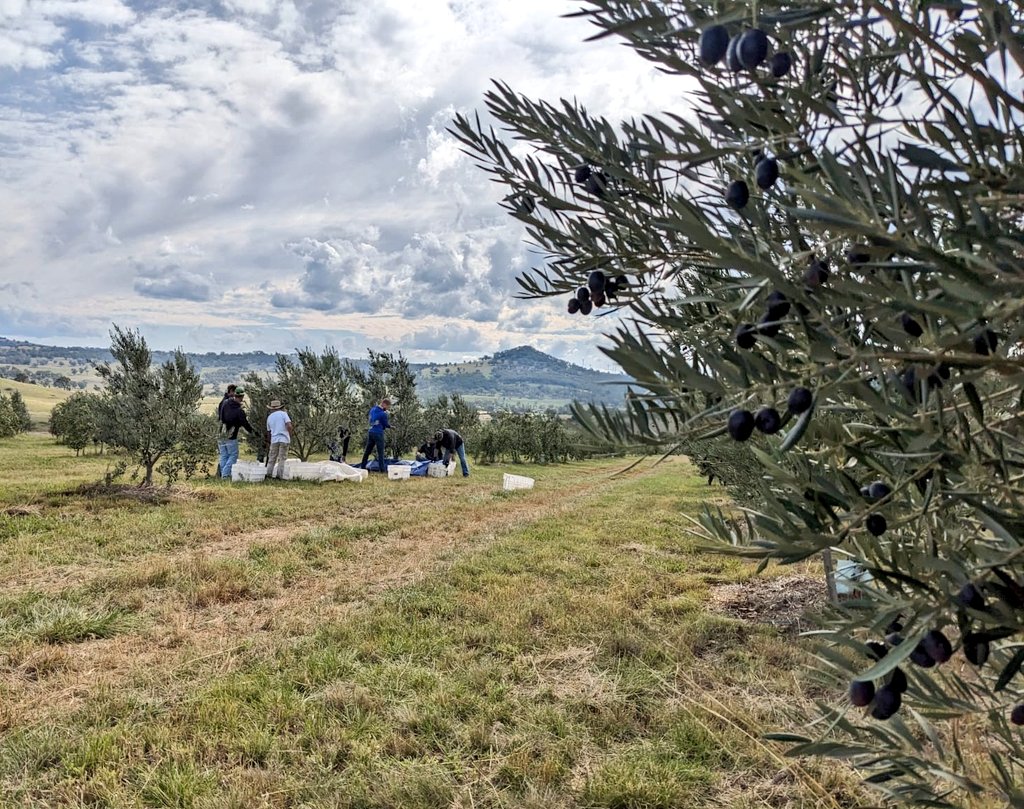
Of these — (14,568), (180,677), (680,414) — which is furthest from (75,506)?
(680,414)

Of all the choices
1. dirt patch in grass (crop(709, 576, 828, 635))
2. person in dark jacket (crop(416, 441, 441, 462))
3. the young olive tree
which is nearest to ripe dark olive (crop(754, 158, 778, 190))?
the young olive tree

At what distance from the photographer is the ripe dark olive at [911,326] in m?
1.02

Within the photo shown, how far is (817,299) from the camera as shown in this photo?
1.06 meters

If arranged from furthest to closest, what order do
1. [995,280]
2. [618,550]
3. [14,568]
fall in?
[618,550], [14,568], [995,280]

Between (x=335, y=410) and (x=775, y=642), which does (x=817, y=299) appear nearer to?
(x=775, y=642)

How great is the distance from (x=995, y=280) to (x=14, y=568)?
9973mm

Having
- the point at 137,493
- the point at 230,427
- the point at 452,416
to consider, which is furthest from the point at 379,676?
→ the point at 452,416

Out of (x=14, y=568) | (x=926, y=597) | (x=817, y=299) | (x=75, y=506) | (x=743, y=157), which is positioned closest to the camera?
(x=817, y=299)

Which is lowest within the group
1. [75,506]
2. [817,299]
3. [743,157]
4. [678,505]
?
[678,505]

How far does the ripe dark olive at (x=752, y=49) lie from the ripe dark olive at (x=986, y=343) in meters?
0.56

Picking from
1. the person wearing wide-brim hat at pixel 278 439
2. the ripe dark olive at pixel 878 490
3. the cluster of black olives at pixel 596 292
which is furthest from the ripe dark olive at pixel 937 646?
the person wearing wide-brim hat at pixel 278 439

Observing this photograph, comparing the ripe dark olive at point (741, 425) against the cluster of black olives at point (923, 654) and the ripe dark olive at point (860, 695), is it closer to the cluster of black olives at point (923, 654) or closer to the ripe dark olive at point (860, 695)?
the cluster of black olives at point (923, 654)

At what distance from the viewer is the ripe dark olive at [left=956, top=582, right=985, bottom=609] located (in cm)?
106

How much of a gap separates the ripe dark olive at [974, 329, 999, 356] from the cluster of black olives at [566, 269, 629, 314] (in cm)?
98
